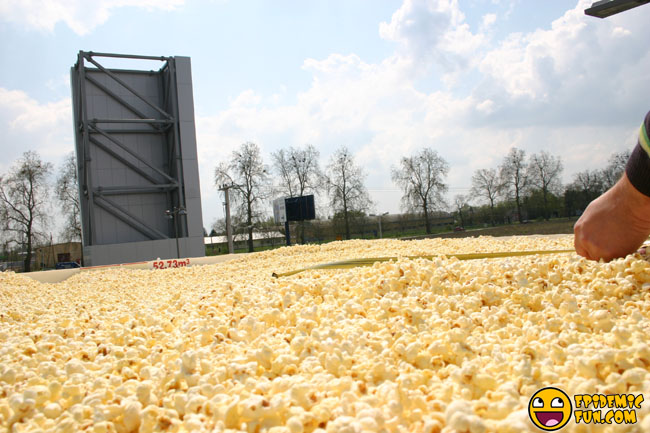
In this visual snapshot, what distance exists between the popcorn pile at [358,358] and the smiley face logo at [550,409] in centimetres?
2

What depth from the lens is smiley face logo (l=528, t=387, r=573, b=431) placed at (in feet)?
2.94

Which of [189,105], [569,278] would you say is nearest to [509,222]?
[189,105]

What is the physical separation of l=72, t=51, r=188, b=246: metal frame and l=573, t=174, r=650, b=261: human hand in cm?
1782

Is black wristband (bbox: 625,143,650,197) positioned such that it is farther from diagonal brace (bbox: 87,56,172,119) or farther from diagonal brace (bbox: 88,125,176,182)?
diagonal brace (bbox: 87,56,172,119)

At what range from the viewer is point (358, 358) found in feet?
4.21

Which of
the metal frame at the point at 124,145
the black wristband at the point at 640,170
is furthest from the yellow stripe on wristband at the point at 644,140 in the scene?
the metal frame at the point at 124,145

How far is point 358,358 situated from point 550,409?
0.53 metres

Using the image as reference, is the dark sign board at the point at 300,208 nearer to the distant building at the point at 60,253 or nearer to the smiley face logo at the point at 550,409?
the smiley face logo at the point at 550,409

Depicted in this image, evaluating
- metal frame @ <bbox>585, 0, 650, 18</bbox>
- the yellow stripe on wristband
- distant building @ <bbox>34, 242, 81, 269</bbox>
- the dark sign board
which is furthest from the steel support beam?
distant building @ <bbox>34, 242, 81, 269</bbox>

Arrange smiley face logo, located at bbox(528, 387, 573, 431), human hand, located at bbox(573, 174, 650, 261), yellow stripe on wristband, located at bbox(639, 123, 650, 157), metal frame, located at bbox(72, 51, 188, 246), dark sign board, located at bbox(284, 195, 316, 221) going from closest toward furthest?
1. smiley face logo, located at bbox(528, 387, 573, 431)
2. yellow stripe on wristband, located at bbox(639, 123, 650, 157)
3. human hand, located at bbox(573, 174, 650, 261)
4. metal frame, located at bbox(72, 51, 188, 246)
5. dark sign board, located at bbox(284, 195, 316, 221)

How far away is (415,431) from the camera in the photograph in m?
0.92

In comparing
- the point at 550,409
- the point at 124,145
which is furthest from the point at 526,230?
the point at 550,409

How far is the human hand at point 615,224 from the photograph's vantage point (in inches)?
77.0

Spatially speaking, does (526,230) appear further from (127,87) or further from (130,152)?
(127,87)
